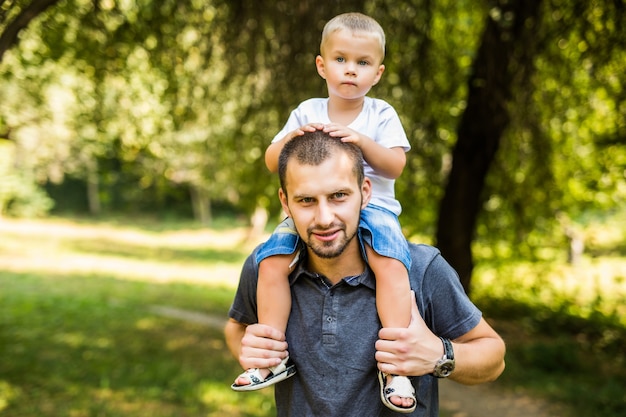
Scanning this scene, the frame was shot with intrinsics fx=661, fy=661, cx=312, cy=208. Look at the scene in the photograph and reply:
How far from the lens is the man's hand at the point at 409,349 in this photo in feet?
6.30

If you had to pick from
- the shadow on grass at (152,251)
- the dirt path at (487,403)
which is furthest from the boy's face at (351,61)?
the shadow on grass at (152,251)

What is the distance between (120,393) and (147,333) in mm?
2909

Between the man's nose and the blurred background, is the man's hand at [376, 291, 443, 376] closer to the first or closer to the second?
the man's nose

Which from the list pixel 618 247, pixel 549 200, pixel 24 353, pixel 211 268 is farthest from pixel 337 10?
pixel 211 268

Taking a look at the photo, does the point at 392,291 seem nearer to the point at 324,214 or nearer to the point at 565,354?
the point at 324,214

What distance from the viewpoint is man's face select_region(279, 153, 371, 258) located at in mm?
1887

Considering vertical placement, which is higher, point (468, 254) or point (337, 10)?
point (337, 10)

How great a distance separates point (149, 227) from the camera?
32.0 meters

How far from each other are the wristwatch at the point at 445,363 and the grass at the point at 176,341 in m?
3.94

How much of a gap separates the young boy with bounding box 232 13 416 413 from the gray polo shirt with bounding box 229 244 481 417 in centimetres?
5

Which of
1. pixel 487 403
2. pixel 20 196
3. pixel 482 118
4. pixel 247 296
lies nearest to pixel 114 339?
pixel 487 403

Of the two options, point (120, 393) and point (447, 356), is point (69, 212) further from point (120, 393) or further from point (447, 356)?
point (447, 356)

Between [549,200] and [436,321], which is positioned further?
[549,200]

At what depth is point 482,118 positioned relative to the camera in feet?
23.6
